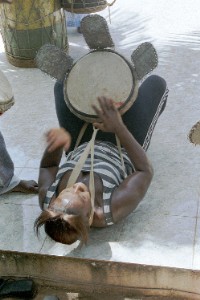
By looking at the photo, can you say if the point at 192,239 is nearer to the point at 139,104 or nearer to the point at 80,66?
the point at 139,104

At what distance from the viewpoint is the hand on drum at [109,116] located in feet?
8.42

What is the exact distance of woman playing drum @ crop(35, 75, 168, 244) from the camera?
2.35 metres

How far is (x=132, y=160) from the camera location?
8.74ft

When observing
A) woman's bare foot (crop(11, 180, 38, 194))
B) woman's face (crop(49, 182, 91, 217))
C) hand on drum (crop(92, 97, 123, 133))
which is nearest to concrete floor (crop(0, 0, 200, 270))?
woman's bare foot (crop(11, 180, 38, 194))

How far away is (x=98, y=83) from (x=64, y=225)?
0.87 m

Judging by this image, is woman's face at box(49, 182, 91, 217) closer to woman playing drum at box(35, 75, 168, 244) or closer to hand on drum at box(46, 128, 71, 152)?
woman playing drum at box(35, 75, 168, 244)

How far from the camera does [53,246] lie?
110 inches

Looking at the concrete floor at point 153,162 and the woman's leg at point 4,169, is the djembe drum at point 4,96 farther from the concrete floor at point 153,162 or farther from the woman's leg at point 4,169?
the concrete floor at point 153,162

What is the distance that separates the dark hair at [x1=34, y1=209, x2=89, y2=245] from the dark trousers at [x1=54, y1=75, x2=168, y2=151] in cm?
82

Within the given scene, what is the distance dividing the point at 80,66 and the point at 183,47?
247 centimetres

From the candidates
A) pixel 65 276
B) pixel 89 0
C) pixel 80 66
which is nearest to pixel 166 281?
pixel 65 276

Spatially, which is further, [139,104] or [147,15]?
[147,15]

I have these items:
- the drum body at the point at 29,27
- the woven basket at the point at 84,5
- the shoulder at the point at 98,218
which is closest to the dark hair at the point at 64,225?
→ the shoulder at the point at 98,218

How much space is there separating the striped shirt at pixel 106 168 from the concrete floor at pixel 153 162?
0.27 m
